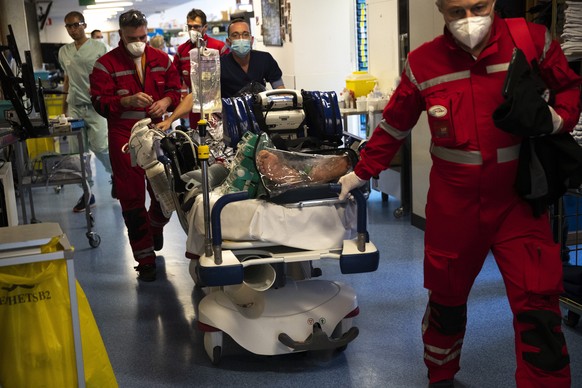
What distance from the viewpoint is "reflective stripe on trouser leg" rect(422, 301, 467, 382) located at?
3301 mm

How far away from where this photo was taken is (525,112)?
2727 mm

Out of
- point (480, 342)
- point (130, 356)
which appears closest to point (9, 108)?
point (130, 356)

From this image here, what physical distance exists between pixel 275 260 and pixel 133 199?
7.06 feet

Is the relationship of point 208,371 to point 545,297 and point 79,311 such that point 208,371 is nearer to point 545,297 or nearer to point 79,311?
point 79,311

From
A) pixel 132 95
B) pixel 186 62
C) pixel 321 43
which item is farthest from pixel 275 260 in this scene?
pixel 321 43

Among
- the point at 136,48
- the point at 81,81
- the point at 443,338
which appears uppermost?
the point at 136,48

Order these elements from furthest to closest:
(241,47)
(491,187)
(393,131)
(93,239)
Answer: (93,239), (241,47), (393,131), (491,187)

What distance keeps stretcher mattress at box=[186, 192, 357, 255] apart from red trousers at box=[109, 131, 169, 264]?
6.07 feet

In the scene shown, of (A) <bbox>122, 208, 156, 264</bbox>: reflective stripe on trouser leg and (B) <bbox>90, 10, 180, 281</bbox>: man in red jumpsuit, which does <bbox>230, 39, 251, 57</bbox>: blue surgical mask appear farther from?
(A) <bbox>122, 208, 156, 264</bbox>: reflective stripe on trouser leg

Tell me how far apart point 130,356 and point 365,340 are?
1192 millimetres

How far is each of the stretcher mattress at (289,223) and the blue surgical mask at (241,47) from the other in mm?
2267

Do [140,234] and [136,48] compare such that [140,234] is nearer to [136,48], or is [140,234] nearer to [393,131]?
[136,48]

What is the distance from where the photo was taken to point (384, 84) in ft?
24.8

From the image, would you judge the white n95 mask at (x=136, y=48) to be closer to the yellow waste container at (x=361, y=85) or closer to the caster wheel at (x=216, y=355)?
the caster wheel at (x=216, y=355)
